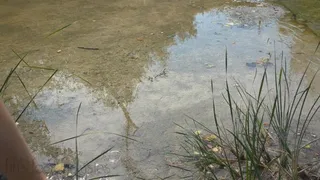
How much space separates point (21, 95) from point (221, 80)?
5.32 ft

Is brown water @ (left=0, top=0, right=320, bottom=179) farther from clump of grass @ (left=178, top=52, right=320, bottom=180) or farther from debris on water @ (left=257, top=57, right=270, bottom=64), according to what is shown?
clump of grass @ (left=178, top=52, right=320, bottom=180)

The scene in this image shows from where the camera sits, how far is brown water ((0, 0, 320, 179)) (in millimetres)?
2463

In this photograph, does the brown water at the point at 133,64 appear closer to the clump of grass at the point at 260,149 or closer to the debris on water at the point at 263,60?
the debris on water at the point at 263,60

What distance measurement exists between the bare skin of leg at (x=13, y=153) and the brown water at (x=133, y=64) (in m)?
1.12

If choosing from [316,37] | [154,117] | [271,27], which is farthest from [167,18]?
[154,117]

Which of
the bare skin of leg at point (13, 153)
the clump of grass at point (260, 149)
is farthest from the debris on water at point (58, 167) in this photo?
the bare skin of leg at point (13, 153)

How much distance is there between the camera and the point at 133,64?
11.6ft

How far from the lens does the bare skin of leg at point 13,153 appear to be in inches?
30.6

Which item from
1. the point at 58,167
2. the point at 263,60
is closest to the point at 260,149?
the point at 58,167

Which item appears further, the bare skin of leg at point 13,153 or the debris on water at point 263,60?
the debris on water at point 263,60

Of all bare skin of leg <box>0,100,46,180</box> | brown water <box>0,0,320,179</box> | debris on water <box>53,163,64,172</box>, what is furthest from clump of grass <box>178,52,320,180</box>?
bare skin of leg <box>0,100,46,180</box>

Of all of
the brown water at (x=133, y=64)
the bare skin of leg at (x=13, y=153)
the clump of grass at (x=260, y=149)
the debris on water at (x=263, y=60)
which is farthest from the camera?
the debris on water at (x=263, y=60)

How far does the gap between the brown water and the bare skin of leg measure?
1.12 m

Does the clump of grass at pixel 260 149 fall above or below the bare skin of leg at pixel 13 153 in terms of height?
below
